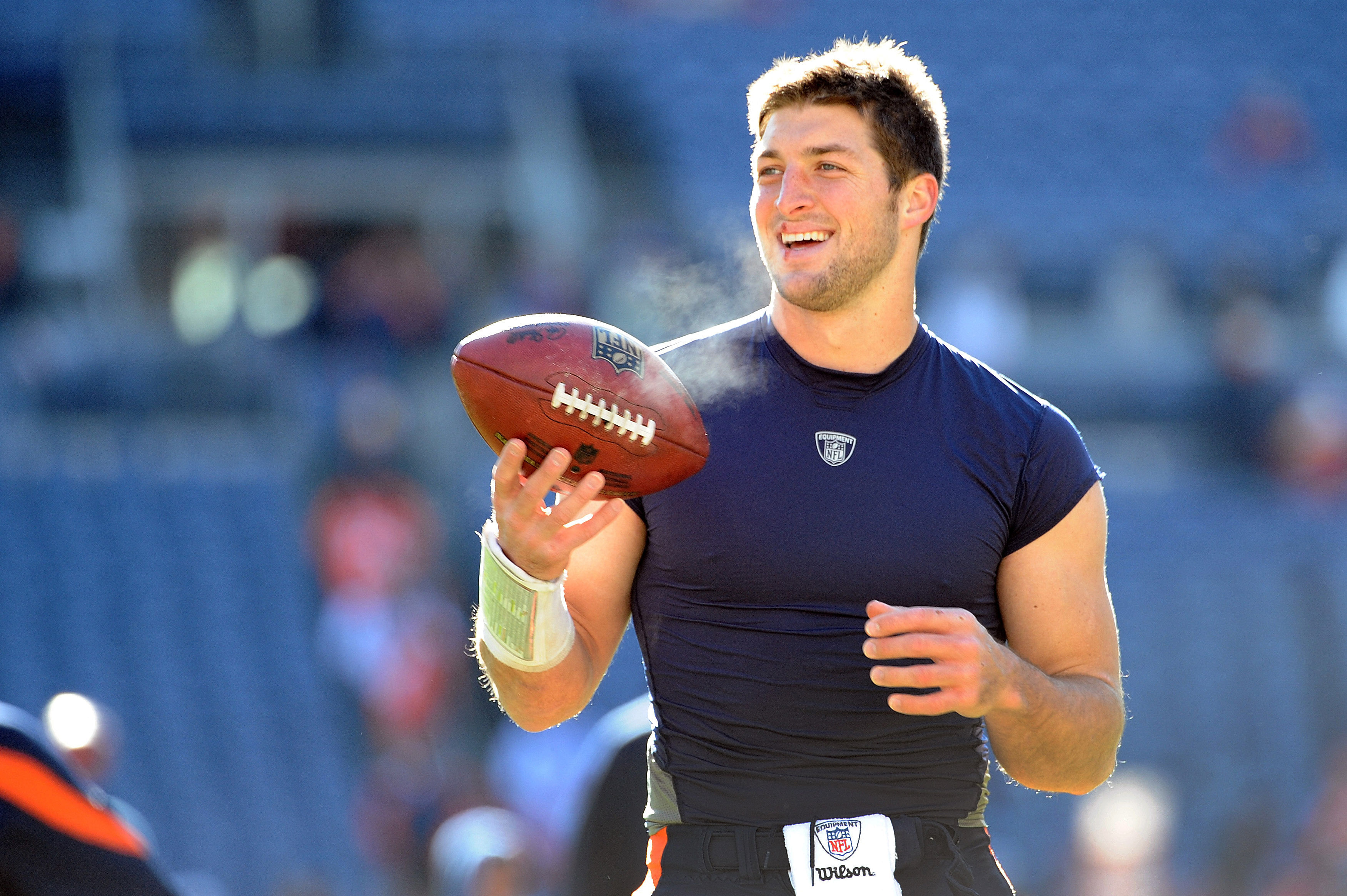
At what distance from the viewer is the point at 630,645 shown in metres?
9.16

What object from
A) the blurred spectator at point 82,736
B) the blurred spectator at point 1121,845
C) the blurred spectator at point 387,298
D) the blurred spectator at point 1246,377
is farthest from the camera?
the blurred spectator at point 1246,377

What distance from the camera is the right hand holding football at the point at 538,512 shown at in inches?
81.4

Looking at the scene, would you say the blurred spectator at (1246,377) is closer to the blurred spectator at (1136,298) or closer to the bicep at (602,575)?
the blurred spectator at (1136,298)

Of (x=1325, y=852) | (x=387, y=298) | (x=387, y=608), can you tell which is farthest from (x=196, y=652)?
(x=1325, y=852)

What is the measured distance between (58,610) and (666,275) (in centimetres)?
695

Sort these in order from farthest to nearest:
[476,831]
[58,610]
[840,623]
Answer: [58,610] < [476,831] < [840,623]

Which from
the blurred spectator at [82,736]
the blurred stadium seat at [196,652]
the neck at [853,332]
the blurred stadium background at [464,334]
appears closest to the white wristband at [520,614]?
the neck at [853,332]

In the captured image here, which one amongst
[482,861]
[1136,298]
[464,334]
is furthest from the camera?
[1136,298]

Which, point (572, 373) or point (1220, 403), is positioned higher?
point (1220, 403)

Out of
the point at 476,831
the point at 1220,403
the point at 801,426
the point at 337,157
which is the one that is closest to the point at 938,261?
the point at 1220,403

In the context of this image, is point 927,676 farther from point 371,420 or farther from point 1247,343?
point 1247,343

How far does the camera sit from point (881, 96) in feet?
7.91

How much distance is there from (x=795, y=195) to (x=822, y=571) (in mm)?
606

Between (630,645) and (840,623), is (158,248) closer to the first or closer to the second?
(630,645)
